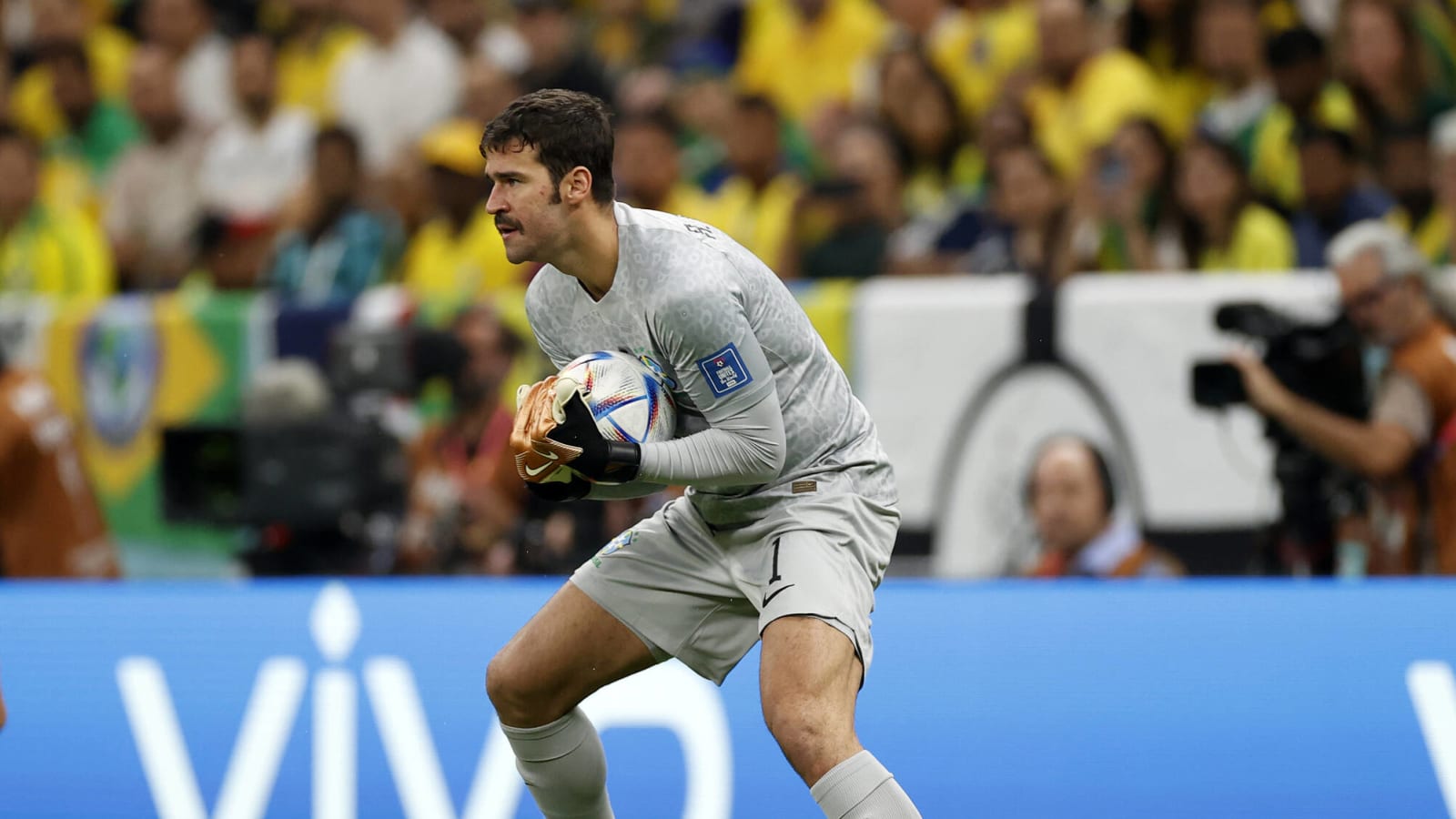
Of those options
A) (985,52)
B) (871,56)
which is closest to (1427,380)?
(985,52)

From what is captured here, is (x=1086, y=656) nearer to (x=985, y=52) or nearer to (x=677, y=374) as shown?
(x=677, y=374)

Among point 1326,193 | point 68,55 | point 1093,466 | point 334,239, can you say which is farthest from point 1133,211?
point 68,55

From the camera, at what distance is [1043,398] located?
7.89 m

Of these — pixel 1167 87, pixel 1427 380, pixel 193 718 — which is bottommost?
pixel 193 718

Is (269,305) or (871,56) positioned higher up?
(871,56)

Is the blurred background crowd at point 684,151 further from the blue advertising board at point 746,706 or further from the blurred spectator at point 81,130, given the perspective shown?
the blue advertising board at point 746,706

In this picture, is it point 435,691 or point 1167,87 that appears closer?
point 435,691

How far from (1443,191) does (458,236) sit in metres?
4.49

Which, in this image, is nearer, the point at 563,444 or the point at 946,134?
the point at 563,444

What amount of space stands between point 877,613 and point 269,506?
9.84ft

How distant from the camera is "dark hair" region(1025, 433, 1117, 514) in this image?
7159 millimetres

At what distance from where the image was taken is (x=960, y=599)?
6.07 m

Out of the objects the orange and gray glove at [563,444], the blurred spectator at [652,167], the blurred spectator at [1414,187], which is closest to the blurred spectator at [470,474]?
the blurred spectator at [652,167]

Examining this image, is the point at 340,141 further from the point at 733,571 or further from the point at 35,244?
the point at 733,571
